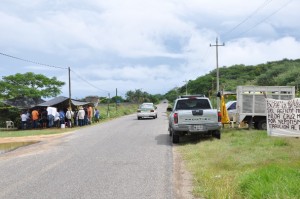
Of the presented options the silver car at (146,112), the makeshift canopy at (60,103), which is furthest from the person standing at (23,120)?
the silver car at (146,112)

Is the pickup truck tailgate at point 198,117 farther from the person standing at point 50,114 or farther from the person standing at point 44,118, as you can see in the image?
the person standing at point 44,118

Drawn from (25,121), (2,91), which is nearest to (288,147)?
(25,121)

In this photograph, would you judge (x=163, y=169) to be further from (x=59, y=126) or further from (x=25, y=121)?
(x=25, y=121)

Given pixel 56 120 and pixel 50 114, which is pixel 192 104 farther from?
pixel 56 120

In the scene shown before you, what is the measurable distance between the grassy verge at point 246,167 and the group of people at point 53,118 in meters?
18.6

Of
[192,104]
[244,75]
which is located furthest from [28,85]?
[244,75]

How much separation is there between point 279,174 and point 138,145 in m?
8.73

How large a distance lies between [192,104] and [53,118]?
57.6ft

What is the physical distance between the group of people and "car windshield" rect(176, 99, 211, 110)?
16144mm

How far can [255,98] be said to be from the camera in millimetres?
18953

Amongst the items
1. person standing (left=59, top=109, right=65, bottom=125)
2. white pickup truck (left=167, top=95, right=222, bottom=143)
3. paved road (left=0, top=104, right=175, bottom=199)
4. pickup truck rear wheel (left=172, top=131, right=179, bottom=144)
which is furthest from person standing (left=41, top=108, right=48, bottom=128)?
white pickup truck (left=167, top=95, right=222, bottom=143)

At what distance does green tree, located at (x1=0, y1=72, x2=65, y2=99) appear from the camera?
52.0 m

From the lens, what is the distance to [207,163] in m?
10.5

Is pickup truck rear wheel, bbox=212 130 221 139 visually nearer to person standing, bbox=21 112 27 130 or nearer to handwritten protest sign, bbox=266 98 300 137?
handwritten protest sign, bbox=266 98 300 137
